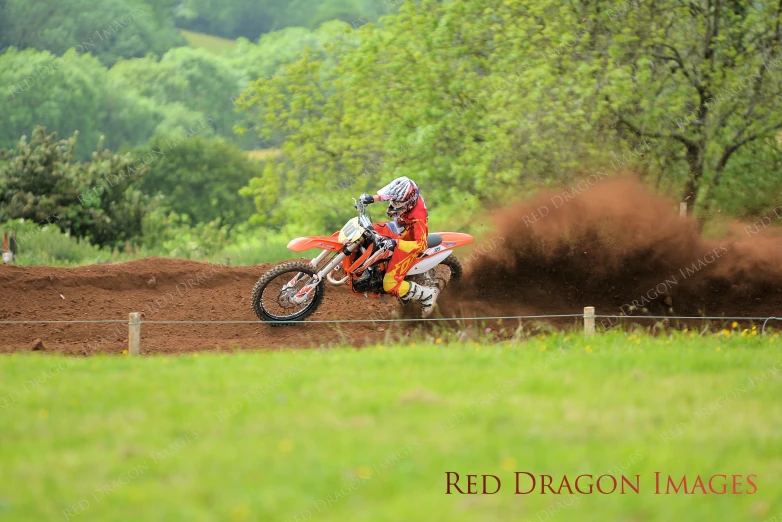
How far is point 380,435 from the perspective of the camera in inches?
246

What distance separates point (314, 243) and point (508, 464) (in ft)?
20.8

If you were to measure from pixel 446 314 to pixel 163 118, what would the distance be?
7448 cm

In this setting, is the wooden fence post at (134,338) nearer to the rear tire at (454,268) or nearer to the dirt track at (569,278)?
the dirt track at (569,278)

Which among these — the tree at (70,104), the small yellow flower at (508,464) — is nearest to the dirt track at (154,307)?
the small yellow flower at (508,464)

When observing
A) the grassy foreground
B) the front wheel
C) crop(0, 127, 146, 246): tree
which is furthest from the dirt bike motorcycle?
crop(0, 127, 146, 246): tree

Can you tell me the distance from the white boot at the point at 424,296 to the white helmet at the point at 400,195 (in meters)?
1.07

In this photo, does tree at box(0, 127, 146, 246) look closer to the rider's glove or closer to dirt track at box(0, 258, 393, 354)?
dirt track at box(0, 258, 393, 354)

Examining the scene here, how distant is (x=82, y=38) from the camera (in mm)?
90688

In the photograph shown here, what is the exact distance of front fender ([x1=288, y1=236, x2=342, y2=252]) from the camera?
38.1 feet

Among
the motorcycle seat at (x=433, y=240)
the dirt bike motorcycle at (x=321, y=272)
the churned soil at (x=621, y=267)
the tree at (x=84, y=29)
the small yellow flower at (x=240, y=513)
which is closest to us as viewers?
the small yellow flower at (x=240, y=513)

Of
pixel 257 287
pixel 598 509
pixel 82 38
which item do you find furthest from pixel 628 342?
pixel 82 38

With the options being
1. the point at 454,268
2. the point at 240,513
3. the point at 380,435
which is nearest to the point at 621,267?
the point at 454,268

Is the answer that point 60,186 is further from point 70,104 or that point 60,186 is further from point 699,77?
point 70,104

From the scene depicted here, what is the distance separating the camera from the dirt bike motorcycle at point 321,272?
38.5 feet
